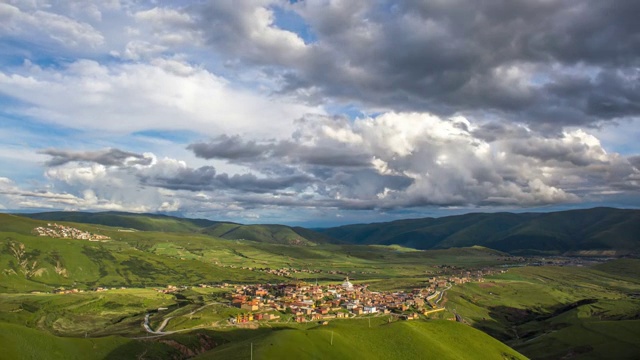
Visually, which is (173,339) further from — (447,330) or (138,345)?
(447,330)

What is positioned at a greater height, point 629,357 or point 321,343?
point 321,343

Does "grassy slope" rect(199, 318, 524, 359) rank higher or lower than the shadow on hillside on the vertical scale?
higher

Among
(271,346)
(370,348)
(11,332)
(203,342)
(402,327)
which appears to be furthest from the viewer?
(203,342)

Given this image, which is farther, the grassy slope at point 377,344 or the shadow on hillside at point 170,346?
the shadow on hillside at point 170,346

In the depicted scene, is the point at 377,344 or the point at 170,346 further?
the point at 170,346

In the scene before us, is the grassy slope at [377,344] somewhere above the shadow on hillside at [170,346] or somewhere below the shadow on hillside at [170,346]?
above

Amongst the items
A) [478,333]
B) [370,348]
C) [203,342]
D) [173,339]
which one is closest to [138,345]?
[173,339]

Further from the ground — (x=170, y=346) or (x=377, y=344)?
(x=377, y=344)

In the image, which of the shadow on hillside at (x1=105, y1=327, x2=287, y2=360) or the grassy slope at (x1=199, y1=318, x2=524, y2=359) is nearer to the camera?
the grassy slope at (x1=199, y1=318, x2=524, y2=359)
